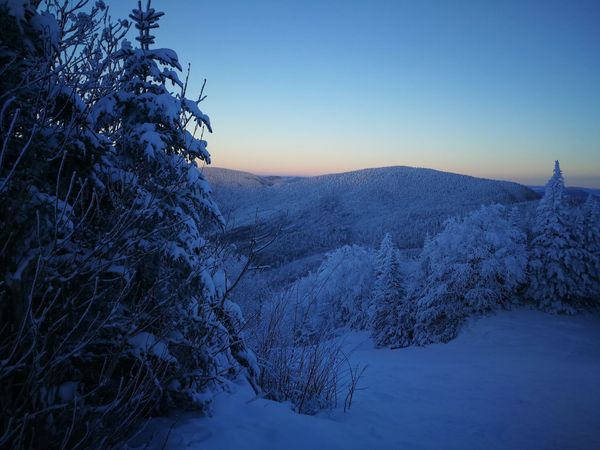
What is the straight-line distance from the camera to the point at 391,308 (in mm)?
21891

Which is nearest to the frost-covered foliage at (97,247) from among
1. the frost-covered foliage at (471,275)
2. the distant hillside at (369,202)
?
the frost-covered foliage at (471,275)

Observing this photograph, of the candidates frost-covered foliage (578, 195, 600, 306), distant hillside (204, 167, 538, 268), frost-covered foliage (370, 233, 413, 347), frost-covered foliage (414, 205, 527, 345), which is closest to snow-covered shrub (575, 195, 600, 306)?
frost-covered foliage (578, 195, 600, 306)

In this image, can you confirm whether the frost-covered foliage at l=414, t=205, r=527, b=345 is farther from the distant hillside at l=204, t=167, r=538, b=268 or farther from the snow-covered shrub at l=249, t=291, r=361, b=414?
the distant hillside at l=204, t=167, r=538, b=268

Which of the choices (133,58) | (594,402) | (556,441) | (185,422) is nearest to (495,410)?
(556,441)

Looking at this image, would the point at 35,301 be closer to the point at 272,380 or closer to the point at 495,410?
the point at 272,380

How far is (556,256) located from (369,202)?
318 feet

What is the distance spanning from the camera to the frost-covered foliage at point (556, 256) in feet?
61.1

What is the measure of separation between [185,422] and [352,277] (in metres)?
29.1

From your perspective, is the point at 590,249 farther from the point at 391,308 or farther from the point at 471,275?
the point at 391,308

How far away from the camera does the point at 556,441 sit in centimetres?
357

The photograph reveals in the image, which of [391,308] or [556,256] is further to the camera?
[391,308]

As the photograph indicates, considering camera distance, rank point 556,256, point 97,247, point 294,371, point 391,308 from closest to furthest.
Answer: point 97,247 < point 294,371 < point 556,256 < point 391,308

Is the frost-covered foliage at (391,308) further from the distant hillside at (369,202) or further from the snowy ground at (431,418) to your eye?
the distant hillside at (369,202)

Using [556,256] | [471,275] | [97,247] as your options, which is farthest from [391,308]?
[97,247]
